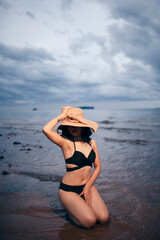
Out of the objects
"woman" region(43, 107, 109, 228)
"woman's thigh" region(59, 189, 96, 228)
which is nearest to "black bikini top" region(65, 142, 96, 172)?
"woman" region(43, 107, 109, 228)

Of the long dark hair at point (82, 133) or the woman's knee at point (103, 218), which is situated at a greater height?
the long dark hair at point (82, 133)

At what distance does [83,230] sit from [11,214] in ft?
5.71

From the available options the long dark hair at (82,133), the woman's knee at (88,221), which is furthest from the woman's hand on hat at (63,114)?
the woman's knee at (88,221)

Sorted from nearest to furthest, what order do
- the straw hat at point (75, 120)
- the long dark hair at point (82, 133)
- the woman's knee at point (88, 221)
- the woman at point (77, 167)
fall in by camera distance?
the woman's knee at point (88, 221) < the woman at point (77, 167) < the straw hat at point (75, 120) < the long dark hair at point (82, 133)

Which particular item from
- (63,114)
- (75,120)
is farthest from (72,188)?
(63,114)

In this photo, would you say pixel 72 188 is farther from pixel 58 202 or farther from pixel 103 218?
pixel 58 202

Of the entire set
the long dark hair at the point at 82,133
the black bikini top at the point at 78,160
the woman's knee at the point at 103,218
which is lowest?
the woman's knee at the point at 103,218

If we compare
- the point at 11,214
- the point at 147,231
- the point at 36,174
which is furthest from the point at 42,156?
the point at 147,231

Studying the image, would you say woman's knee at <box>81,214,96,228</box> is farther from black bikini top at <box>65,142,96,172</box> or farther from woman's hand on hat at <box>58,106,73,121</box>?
woman's hand on hat at <box>58,106,73,121</box>

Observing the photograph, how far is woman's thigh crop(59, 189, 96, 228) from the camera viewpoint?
9.68ft

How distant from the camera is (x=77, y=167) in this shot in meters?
3.29

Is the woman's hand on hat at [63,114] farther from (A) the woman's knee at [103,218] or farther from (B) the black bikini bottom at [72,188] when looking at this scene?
(A) the woman's knee at [103,218]

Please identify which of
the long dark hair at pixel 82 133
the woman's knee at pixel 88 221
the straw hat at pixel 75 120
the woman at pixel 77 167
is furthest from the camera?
the long dark hair at pixel 82 133

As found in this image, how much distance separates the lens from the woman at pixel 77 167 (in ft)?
10.2
